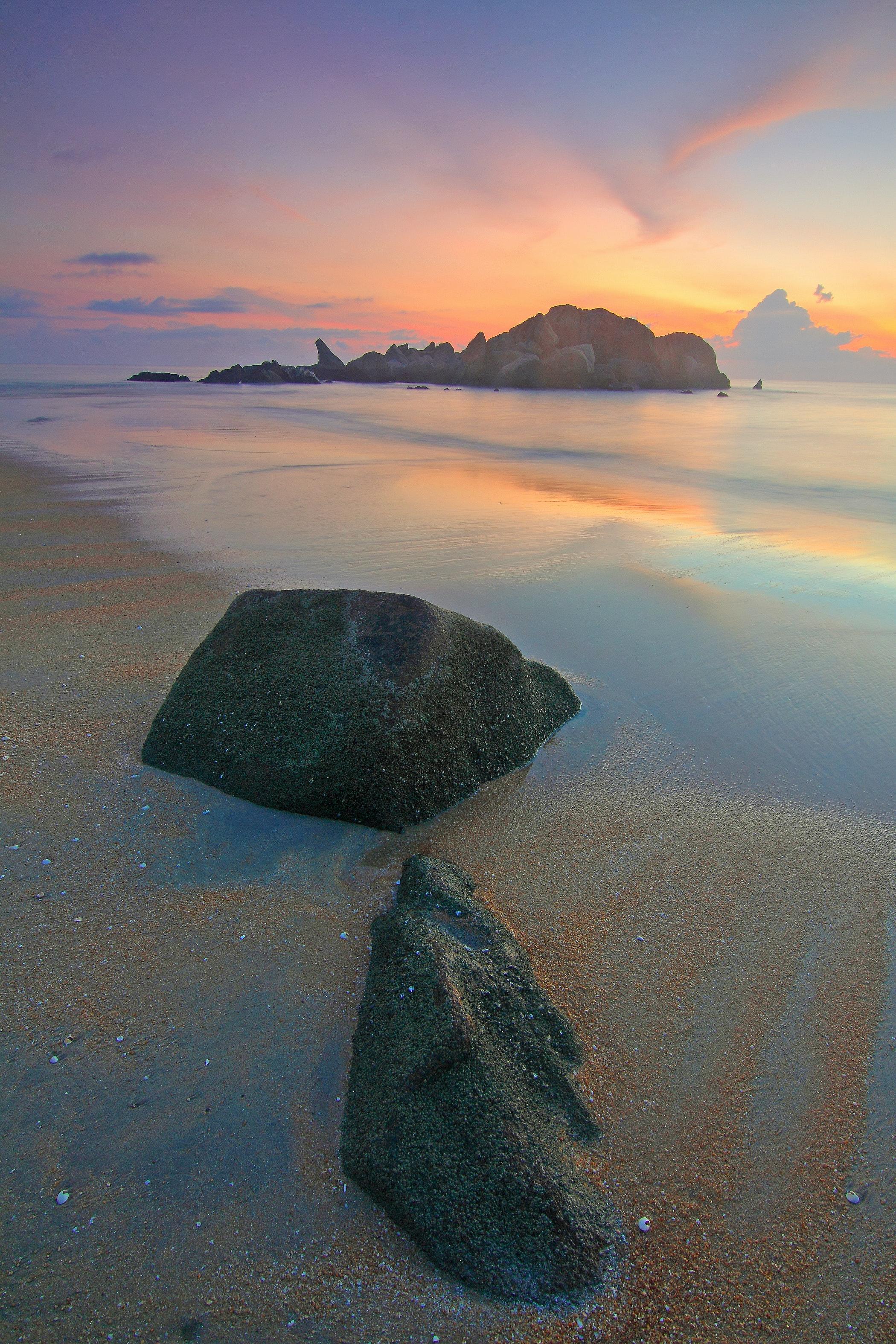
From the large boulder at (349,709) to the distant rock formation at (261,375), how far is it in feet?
249

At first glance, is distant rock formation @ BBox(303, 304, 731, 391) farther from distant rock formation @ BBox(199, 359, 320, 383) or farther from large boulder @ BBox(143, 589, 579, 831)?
large boulder @ BBox(143, 589, 579, 831)

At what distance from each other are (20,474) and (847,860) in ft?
42.3

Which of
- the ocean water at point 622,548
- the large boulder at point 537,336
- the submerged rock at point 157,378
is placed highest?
the large boulder at point 537,336

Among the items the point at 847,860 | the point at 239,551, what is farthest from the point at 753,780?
the point at 239,551

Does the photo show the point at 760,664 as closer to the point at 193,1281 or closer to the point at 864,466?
the point at 193,1281

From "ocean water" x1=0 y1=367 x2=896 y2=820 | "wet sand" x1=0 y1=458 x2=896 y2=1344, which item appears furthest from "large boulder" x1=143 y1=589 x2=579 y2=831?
"ocean water" x1=0 y1=367 x2=896 y2=820

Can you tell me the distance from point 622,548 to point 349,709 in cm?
575

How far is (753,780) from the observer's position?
3.71m

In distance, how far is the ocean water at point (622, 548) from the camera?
4.37 meters

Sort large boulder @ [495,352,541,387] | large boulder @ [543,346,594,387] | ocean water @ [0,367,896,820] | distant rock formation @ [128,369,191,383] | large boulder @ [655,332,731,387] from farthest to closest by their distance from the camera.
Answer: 1. large boulder @ [655,332,731,387]
2. large boulder @ [495,352,541,387]
3. large boulder @ [543,346,594,387]
4. distant rock formation @ [128,369,191,383]
5. ocean water @ [0,367,896,820]

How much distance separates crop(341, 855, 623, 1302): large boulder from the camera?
5.45 ft

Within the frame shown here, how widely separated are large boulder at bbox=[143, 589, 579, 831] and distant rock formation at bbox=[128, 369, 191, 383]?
63076mm

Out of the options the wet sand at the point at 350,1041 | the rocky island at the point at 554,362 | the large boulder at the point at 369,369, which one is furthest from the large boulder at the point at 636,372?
the wet sand at the point at 350,1041

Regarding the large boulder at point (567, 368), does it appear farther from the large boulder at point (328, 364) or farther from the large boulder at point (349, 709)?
the large boulder at point (349, 709)
